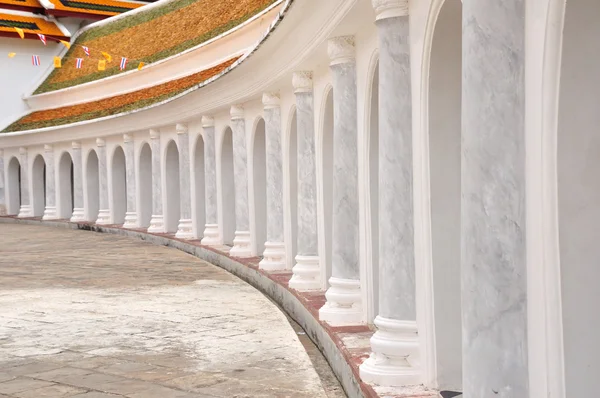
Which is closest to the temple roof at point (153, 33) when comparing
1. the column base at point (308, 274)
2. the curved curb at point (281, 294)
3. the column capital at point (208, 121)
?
the column capital at point (208, 121)

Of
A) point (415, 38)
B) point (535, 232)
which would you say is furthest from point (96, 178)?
point (535, 232)

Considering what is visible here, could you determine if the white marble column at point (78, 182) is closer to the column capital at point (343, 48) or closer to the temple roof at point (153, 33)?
the temple roof at point (153, 33)

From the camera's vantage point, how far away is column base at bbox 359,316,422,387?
6.82 metres

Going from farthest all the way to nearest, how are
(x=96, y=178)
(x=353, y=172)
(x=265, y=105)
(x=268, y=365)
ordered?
1. (x=96, y=178)
2. (x=265, y=105)
3. (x=353, y=172)
4. (x=268, y=365)

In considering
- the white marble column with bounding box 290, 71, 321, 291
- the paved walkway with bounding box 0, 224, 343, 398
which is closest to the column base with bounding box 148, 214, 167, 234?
the paved walkway with bounding box 0, 224, 343, 398

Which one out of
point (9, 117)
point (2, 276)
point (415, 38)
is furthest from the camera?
point (9, 117)

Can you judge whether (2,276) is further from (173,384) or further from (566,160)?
(566,160)

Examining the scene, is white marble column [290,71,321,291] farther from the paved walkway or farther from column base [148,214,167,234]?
column base [148,214,167,234]

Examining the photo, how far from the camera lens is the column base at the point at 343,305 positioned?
9.56m

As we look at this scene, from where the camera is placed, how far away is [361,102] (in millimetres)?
9656

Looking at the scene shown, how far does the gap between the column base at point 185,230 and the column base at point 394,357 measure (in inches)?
655

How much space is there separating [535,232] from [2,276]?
1464 centimetres

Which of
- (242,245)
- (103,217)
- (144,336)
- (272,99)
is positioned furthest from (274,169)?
(103,217)

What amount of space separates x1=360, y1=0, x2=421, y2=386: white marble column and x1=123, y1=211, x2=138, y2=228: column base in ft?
72.5
